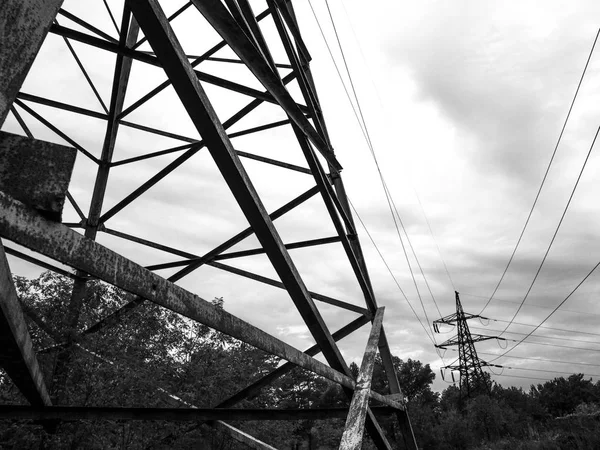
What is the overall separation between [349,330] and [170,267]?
2.47 m

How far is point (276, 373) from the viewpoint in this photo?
4648 mm

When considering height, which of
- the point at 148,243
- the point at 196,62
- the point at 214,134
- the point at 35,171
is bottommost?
the point at 35,171

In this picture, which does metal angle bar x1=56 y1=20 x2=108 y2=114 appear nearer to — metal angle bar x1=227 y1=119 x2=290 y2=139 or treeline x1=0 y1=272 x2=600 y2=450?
metal angle bar x1=227 y1=119 x2=290 y2=139

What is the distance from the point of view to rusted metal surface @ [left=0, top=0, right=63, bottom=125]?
43.1 inches

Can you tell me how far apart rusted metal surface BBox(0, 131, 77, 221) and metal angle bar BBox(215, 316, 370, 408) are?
3635mm

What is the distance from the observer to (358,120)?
29.3 ft

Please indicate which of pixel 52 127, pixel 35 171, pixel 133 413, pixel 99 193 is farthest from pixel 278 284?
pixel 35 171

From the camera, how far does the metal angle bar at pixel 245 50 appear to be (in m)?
2.21

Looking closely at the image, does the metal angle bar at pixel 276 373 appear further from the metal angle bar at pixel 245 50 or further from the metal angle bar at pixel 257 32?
the metal angle bar at pixel 257 32

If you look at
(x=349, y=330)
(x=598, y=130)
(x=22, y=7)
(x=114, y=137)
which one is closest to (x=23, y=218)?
(x=22, y=7)

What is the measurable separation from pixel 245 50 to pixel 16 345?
201cm

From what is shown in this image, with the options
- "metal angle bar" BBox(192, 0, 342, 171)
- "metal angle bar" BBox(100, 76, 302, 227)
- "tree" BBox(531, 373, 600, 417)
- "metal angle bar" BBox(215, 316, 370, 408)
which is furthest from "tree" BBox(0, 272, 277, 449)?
"tree" BBox(531, 373, 600, 417)

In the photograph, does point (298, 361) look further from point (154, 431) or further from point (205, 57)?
point (154, 431)

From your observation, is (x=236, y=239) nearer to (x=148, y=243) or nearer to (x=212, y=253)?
(x=212, y=253)
